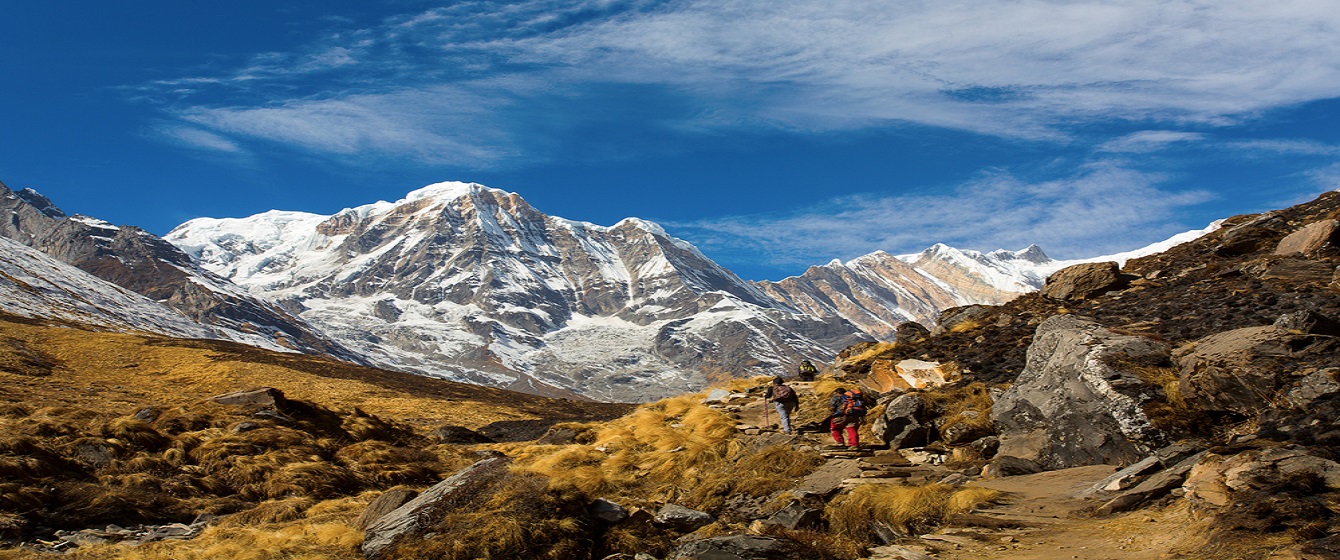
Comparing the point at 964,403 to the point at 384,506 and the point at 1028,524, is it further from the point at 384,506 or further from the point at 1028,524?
the point at 384,506

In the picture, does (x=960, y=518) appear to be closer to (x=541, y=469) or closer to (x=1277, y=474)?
(x=1277, y=474)

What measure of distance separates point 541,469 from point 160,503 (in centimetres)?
729

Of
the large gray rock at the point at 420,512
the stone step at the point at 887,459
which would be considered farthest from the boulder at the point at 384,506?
the stone step at the point at 887,459

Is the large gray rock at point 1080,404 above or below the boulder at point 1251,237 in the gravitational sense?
below

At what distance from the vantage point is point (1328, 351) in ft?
36.1

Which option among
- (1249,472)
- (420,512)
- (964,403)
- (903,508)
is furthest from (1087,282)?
(420,512)

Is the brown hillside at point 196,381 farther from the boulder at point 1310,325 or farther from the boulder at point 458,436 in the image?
the boulder at point 1310,325

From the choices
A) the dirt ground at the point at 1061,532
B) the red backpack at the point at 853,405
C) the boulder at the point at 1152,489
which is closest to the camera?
the dirt ground at the point at 1061,532

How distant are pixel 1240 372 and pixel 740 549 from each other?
7.74 metres

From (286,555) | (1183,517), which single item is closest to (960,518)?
(1183,517)

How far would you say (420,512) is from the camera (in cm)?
1117

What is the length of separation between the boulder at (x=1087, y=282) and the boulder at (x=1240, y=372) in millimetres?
10371

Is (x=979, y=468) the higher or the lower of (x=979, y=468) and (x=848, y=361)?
the lower

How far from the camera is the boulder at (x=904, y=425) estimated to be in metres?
14.9
